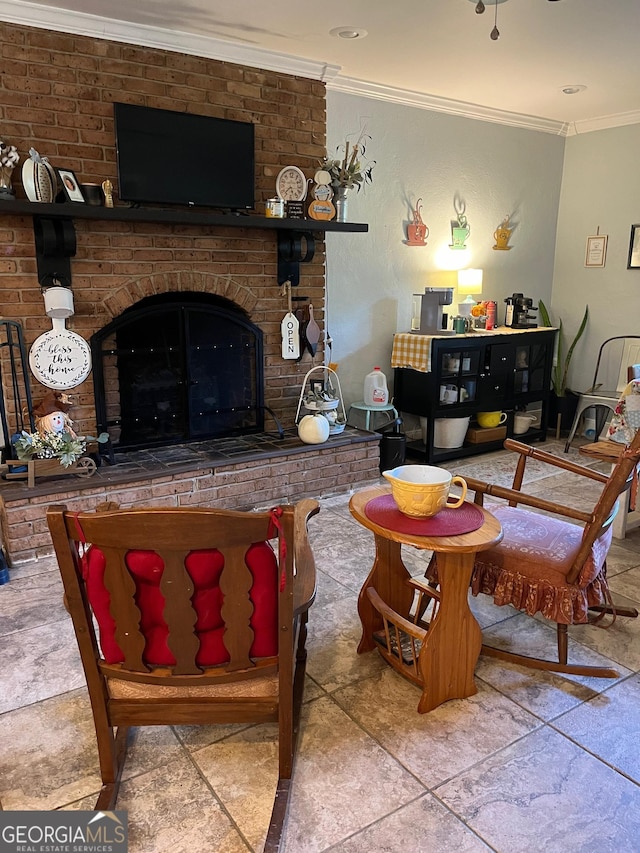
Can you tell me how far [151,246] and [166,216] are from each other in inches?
10.9

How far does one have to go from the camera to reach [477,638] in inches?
77.9

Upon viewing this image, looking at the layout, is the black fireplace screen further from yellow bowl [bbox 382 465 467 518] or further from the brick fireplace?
yellow bowl [bbox 382 465 467 518]

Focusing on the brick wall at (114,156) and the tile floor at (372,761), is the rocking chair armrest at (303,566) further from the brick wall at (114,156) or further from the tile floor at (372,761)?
the brick wall at (114,156)

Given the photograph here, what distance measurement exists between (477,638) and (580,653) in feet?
1.78

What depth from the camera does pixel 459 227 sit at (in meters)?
4.77

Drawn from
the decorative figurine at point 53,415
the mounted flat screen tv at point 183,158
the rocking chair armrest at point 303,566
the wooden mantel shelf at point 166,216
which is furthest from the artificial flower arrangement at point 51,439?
the rocking chair armrest at point 303,566

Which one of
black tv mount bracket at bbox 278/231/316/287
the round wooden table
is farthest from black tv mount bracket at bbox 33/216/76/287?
the round wooden table

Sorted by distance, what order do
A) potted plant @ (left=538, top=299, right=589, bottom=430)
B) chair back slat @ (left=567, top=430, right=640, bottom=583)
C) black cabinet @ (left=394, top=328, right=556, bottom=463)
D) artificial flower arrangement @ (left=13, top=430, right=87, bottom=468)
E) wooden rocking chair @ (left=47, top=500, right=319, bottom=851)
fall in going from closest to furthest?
wooden rocking chair @ (left=47, top=500, right=319, bottom=851) < chair back slat @ (left=567, top=430, right=640, bottom=583) < artificial flower arrangement @ (left=13, top=430, right=87, bottom=468) < black cabinet @ (left=394, top=328, right=556, bottom=463) < potted plant @ (left=538, top=299, right=589, bottom=430)

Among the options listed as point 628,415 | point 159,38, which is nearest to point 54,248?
point 159,38

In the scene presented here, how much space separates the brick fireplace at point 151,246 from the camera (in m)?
3.00

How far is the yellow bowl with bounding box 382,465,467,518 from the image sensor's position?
1957mm

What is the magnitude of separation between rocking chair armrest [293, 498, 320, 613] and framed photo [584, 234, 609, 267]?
4.26 m

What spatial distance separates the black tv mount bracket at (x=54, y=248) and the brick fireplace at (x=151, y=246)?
0.17 ft

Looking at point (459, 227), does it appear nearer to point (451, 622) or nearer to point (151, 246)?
point (151, 246)
